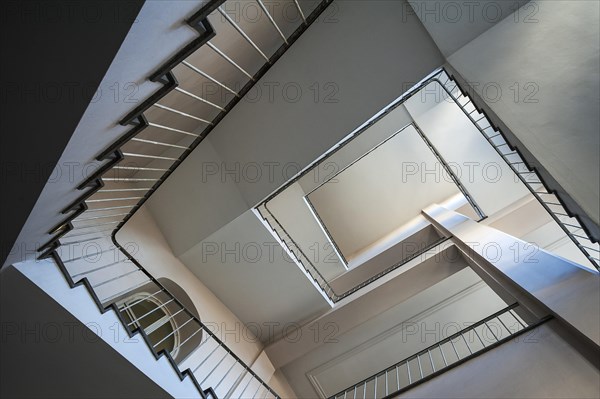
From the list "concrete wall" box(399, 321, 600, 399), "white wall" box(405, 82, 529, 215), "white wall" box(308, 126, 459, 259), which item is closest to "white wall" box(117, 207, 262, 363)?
"concrete wall" box(399, 321, 600, 399)

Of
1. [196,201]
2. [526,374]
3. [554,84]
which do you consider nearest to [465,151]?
[554,84]

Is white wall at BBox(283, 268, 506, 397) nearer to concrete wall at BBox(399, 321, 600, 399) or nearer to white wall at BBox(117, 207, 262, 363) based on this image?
white wall at BBox(117, 207, 262, 363)

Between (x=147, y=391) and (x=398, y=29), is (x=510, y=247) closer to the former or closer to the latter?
(x=398, y=29)

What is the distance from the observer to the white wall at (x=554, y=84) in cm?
243

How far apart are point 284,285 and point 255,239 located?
38.5 inches

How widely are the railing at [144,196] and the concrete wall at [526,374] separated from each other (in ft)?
5.75

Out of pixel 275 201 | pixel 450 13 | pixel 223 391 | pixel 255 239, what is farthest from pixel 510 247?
pixel 275 201

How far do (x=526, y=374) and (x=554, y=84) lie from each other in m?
2.11

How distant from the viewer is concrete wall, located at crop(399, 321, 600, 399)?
8.73ft

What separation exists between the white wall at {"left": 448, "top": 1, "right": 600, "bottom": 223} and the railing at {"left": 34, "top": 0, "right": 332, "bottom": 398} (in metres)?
1.40

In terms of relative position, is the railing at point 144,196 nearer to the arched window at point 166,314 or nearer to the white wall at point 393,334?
the arched window at point 166,314

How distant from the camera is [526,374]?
293cm

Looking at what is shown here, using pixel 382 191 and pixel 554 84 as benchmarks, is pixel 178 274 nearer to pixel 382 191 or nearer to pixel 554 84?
pixel 554 84

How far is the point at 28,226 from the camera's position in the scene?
201 cm
